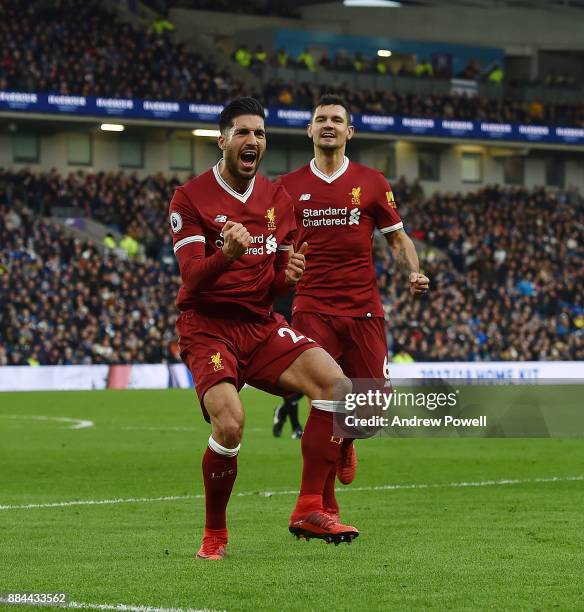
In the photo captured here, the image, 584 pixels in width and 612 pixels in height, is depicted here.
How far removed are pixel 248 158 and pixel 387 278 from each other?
1392 inches

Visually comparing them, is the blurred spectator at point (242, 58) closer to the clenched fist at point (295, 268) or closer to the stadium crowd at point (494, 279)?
the stadium crowd at point (494, 279)

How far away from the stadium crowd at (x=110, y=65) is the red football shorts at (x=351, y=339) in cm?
3539

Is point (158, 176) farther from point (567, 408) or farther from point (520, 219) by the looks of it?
point (567, 408)

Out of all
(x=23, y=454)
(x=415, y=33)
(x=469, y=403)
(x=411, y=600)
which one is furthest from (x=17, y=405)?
(x=415, y=33)

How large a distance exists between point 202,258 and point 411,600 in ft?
7.94

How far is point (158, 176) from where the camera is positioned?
4688 centimetres

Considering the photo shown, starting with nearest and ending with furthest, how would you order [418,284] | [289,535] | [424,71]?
[289,535] < [418,284] < [424,71]

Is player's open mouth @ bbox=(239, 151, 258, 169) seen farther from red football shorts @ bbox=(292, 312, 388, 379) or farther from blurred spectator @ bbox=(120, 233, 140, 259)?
blurred spectator @ bbox=(120, 233, 140, 259)

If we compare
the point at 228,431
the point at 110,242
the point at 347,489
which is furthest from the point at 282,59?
the point at 228,431

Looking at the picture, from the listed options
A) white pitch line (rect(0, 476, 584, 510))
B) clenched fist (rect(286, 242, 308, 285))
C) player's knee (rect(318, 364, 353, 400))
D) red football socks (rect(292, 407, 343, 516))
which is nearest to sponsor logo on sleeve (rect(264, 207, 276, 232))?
clenched fist (rect(286, 242, 308, 285))

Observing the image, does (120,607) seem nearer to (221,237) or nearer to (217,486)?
(217,486)

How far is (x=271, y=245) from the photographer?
26.8 ft

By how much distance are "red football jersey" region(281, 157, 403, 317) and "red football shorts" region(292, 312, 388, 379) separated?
0.06m

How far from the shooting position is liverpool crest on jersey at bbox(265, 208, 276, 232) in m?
8.19
